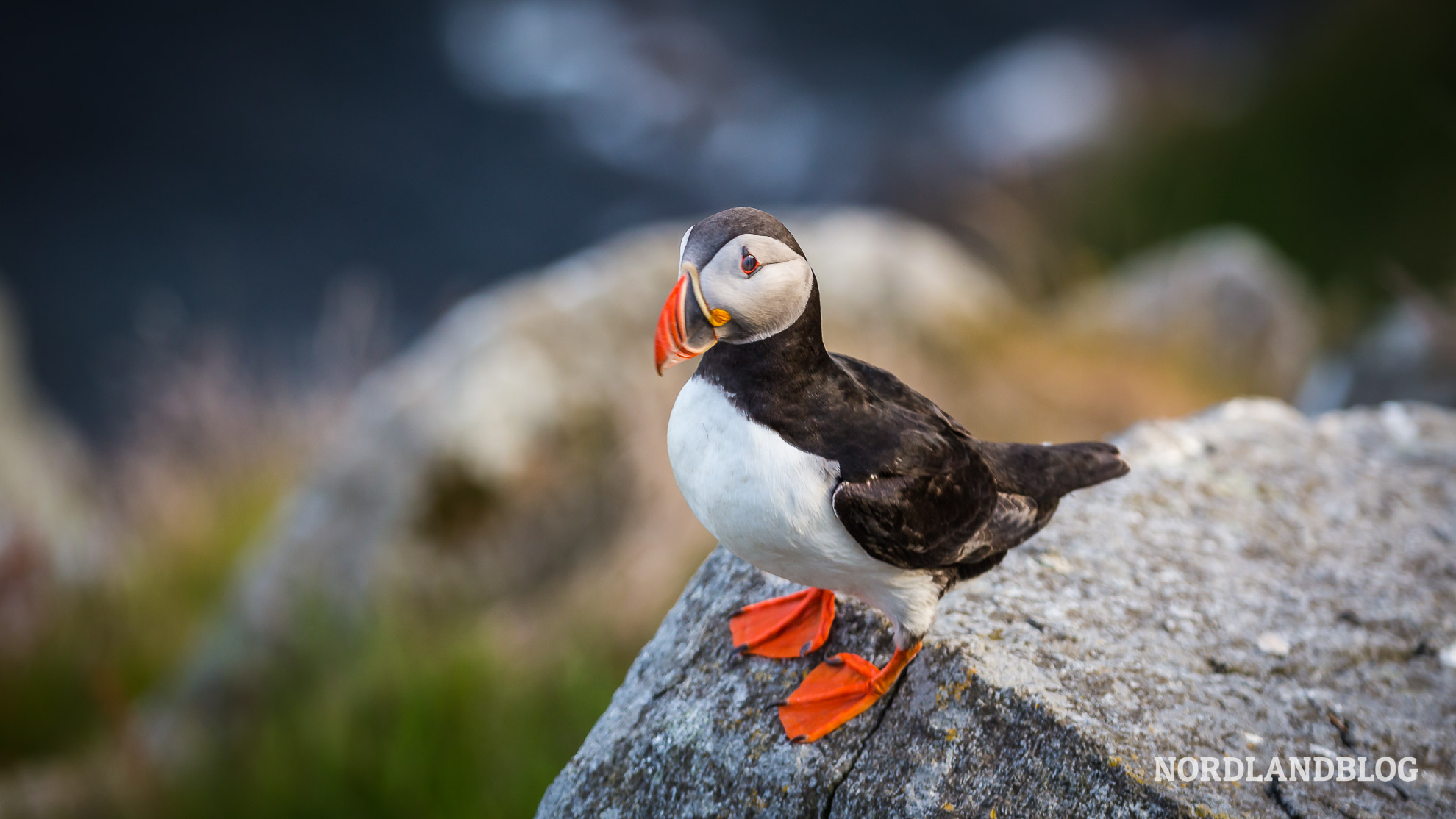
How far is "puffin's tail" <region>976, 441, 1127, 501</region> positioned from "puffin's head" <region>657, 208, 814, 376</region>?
0.68 meters

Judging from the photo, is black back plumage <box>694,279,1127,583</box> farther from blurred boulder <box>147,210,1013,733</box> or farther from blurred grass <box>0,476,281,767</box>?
blurred grass <box>0,476,281,767</box>

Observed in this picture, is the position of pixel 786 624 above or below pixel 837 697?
above

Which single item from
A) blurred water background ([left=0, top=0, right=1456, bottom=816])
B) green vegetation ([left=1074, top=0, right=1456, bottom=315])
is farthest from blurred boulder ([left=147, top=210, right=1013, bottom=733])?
green vegetation ([left=1074, top=0, right=1456, bottom=315])

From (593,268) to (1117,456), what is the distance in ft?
11.1

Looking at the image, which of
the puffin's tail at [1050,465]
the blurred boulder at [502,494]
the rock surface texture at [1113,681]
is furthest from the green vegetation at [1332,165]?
the puffin's tail at [1050,465]

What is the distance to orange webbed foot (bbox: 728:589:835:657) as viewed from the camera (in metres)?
2.16

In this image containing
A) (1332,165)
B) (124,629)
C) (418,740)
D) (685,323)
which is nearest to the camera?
(685,323)

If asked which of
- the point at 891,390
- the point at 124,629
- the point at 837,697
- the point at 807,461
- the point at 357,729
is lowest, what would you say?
the point at 124,629

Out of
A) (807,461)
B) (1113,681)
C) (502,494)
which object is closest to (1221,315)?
(502,494)

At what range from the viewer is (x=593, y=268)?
5.12 metres

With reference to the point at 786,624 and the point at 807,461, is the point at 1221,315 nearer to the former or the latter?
the point at 786,624

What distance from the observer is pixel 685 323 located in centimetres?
166

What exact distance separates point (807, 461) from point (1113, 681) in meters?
0.85

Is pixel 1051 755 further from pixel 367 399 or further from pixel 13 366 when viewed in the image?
pixel 13 366
